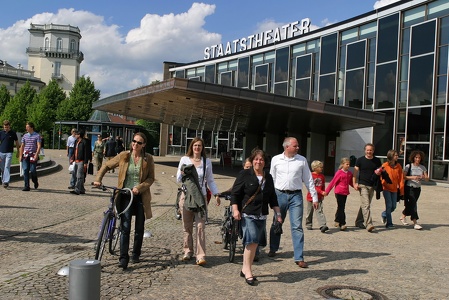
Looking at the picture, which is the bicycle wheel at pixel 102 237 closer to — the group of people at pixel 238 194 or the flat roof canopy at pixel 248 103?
the group of people at pixel 238 194

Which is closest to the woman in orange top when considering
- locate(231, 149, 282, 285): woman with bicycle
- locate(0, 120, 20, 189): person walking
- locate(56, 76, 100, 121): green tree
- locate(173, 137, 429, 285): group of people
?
locate(173, 137, 429, 285): group of people

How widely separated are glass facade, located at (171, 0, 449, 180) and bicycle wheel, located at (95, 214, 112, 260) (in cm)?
2089

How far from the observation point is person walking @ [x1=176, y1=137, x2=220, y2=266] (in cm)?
617

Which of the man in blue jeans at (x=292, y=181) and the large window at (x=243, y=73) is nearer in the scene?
the man in blue jeans at (x=292, y=181)

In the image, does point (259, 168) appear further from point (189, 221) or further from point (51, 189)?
point (51, 189)

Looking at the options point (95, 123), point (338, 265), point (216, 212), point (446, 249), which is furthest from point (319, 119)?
point (95, 123)

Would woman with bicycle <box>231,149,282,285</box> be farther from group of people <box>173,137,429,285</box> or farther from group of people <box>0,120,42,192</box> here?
group of people <box>0,120,42,192</box>

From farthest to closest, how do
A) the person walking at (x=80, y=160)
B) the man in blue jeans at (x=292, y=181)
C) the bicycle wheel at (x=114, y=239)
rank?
1. the person walking at (x=80, y=160)
2. the man in blue jeans at (x=292, y=181)
3. the bicycle wheel at (x=114, y=239)

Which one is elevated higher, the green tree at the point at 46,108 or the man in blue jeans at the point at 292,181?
the green tree at the point at 46,108

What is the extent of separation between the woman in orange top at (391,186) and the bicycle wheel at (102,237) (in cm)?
639

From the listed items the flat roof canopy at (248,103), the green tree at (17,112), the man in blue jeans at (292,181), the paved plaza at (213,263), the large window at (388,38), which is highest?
the large window at (388,38)

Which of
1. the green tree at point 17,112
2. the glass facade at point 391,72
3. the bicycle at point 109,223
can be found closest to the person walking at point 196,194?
the bicycle at point 109,223

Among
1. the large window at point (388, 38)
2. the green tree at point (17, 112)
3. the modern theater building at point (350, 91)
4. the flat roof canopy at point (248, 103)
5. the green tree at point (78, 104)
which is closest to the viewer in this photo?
the flat roof canopy at point (248, 103)

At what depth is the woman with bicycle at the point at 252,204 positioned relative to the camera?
5500 millimetres
